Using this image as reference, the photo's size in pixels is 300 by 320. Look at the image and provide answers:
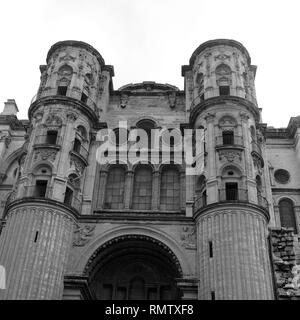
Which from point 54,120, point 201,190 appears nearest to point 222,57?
point 201,190

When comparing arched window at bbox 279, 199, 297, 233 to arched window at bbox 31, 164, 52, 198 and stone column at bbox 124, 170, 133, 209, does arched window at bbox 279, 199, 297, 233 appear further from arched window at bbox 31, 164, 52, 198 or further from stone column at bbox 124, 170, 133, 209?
arched window at bbox 31, 164, 52, 198

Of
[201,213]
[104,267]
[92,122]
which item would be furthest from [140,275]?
[92,122]

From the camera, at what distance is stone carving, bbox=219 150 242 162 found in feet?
86.4

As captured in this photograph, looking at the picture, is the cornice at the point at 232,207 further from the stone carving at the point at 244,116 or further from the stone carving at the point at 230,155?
the stone carving at the point at 244,116

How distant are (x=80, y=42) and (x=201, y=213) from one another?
15137 millimetres

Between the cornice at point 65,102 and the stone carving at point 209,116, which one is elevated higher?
the cornice at point 65,102

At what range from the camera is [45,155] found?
1064 inches

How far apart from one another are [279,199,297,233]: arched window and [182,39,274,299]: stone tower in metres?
3.06

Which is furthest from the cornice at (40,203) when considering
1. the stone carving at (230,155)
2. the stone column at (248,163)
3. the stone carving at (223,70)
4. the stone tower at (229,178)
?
the stone carving at (223,70)

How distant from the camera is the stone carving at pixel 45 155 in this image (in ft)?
88.3

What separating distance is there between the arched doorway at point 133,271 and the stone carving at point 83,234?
2.97 ft

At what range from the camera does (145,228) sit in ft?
83.8

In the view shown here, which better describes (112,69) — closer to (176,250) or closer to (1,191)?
(1,191)

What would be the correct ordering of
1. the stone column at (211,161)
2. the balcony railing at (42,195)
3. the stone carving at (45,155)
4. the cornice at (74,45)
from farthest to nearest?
the cornice at (74,45) < the stone carving at (45,155) < the balcony railing at (42,195) < the stone column at (211,161)
